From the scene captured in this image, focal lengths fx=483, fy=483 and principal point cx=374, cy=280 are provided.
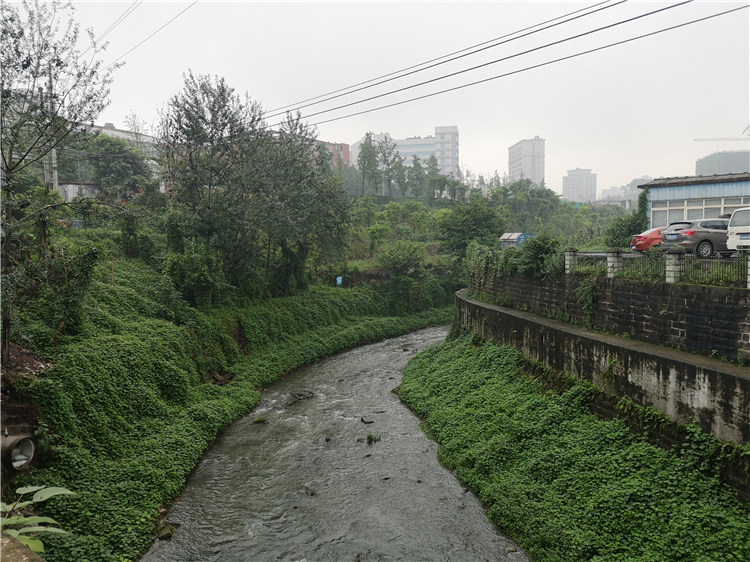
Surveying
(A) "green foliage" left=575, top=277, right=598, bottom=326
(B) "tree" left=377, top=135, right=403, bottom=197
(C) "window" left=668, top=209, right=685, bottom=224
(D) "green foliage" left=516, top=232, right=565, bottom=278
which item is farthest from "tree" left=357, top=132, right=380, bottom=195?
(A) "green foliage" left=575, top=277, right=598, bottom=326

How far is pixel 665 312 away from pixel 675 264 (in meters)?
1.12

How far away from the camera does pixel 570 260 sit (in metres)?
15.2

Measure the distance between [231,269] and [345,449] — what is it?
12.9 metres

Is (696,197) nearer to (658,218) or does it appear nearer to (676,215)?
(676,215)

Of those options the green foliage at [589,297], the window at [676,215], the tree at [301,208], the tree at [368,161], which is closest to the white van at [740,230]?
the green foliage at [589,297]

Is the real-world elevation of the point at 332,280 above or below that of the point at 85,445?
above

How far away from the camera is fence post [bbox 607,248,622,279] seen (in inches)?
516

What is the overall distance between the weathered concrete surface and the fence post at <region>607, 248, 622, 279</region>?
1.70 metres

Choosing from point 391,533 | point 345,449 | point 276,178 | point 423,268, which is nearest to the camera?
point 391,533

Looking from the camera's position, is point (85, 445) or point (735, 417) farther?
point (85, 445)

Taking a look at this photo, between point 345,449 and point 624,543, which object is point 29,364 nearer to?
point 345,449

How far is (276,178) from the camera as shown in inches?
924

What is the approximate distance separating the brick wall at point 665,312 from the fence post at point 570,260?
0.85 feet

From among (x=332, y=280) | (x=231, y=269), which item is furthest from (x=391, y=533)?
(x=332, y=280)
